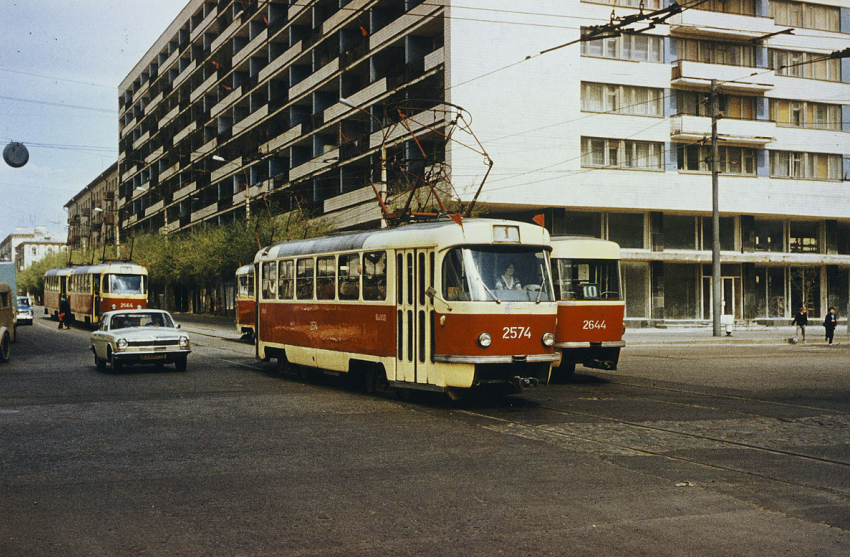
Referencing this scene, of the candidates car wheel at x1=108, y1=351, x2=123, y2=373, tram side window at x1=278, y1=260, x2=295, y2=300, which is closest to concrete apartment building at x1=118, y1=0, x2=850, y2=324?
tram side window at x1=278, y1=260, x2=295, y2=300

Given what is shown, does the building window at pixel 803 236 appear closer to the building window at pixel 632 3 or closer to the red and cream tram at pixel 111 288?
the building window at pixel 632 3

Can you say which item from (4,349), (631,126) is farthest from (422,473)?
(631,126)

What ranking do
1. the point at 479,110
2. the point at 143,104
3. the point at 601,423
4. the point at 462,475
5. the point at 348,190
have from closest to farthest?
the point at 462,475
the point at 601,423
the point at 479,110
the point at 348,190
the point at 143,104

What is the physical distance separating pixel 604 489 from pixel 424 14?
34976 millimetres

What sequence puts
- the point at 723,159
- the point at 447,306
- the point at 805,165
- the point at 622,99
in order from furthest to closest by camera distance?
the point at 805,165, the point at 723,159, the point at 622,99, the point at 447,306

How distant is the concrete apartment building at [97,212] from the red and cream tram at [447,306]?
283ft

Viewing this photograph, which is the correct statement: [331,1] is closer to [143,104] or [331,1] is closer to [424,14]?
[424,14]

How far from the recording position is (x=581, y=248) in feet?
56.3

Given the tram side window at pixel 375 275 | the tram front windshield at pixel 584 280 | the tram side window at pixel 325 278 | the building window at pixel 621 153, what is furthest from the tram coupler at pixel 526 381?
the building window at pixel 621 153

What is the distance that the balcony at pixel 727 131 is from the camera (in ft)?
138

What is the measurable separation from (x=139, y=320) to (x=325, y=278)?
6.33 metres

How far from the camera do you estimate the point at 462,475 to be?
311 inches

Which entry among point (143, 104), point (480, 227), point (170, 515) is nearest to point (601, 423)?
point (480, 227)

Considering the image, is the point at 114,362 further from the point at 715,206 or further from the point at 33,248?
the point at 33,248
